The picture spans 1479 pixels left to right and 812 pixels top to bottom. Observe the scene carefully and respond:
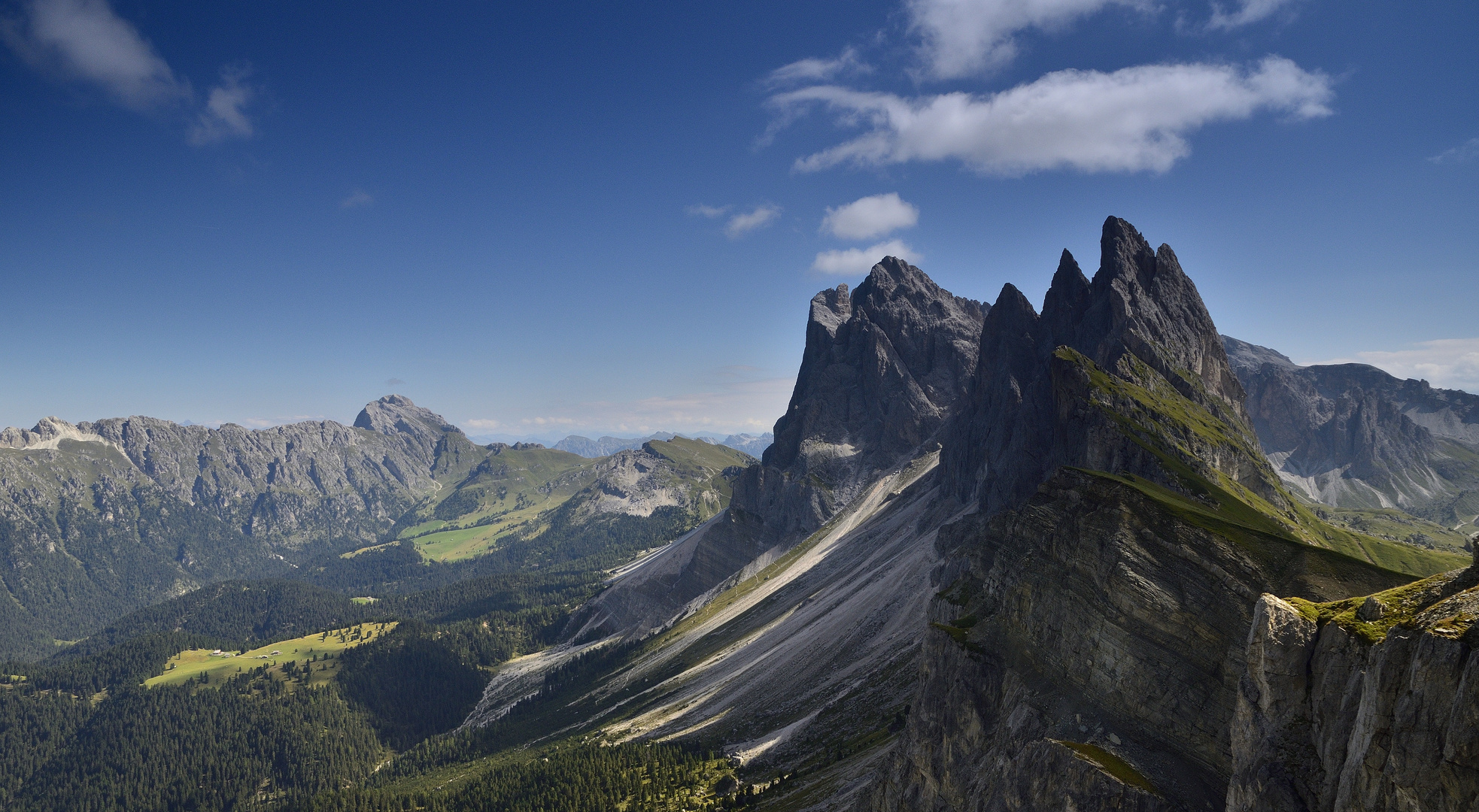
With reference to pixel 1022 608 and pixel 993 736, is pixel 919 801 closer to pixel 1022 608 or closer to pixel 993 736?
pixel 993 736

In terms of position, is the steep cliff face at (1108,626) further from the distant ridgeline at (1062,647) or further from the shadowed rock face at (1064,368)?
the shadowed rock face at (1064,368)

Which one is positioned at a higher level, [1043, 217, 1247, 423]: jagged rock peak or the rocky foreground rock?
[1043, 217, 1247, 423]: jagged rock peak

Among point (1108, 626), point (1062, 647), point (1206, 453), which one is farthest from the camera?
point (1206, 453)

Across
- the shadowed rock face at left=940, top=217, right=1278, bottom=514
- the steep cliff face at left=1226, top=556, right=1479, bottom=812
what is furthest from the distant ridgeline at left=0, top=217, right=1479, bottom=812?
the shadowed rock face at left=940, top=217, right=1278, bottom=514

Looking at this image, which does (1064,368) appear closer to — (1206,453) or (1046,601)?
(1206,453)

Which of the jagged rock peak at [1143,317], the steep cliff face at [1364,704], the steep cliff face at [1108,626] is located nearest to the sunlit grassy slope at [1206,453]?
the steep cliff face at [1108,626]

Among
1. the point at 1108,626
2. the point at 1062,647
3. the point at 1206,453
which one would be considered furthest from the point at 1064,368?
the point at 1108,626

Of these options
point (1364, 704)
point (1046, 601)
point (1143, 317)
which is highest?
point (1143, 317)

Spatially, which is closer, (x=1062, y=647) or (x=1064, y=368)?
(x=1062, y=647)

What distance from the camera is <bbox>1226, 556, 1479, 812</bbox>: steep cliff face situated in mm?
22609

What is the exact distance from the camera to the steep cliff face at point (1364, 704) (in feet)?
74.2

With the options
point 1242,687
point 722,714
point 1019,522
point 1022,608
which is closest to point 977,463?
point 722,714

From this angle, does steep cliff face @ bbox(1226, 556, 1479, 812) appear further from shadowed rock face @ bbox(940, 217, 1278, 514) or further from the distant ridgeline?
shadowed rock face @ bbox(940, 217, 1278, 514)

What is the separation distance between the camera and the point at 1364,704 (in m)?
26.1
